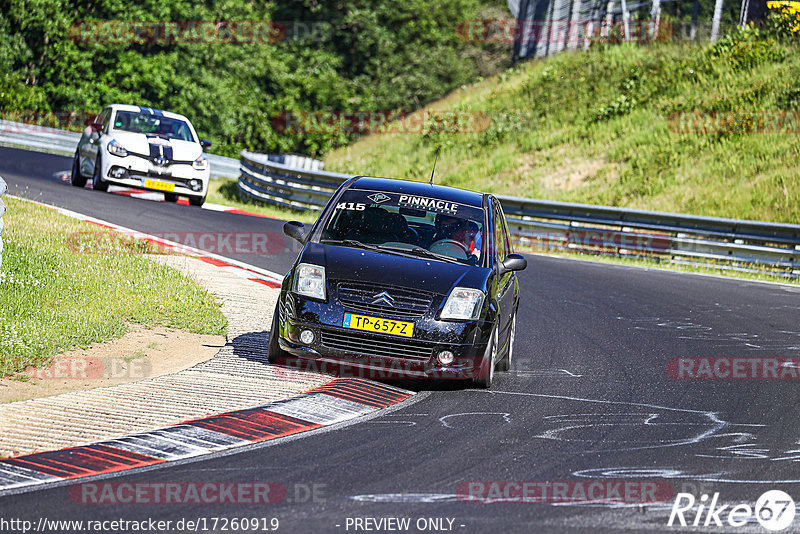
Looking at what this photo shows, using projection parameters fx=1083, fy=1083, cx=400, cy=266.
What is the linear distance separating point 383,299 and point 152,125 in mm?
14040

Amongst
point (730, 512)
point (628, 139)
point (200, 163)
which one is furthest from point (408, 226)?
point (628, 139)

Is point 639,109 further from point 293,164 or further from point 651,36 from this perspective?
point 293,164

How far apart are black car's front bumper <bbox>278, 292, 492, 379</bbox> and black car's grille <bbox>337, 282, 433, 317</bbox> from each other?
54mm

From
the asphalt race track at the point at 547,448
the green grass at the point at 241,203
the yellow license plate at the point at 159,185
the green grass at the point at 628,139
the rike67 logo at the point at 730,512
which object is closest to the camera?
the asphalt race track at the point at 547,448

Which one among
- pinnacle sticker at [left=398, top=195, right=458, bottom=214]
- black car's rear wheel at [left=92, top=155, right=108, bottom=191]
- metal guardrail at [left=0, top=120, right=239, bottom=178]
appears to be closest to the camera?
pinnacle sticker at [left=398, top=195, right=458, bottom=214]

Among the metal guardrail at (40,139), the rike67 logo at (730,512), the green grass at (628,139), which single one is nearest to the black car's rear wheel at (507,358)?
the rike67 logo at (730,512)

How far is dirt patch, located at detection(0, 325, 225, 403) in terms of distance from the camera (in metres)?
7.33

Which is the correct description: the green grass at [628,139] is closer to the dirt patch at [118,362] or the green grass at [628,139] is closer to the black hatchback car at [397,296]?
the black hatchback car at [397,296]

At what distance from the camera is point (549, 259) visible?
65.5 feet

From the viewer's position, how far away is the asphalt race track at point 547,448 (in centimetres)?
507

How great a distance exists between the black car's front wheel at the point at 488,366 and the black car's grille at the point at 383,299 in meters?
0.61

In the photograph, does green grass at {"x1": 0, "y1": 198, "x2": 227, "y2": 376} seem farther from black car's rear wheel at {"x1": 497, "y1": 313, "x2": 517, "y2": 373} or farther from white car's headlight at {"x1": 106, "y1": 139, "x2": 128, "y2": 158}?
white car's headlight at {"x1": 106, "y1": 139, "x2": 128, "y2": 158}

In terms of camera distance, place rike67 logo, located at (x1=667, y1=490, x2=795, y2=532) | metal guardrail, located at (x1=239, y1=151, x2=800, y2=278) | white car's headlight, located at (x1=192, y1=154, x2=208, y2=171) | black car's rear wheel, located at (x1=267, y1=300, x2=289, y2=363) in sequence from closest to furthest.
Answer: rike67 logo, located at (x1=667, y1=490, x2=795, y2=532), black car's rear wheel, located at (x1=267, y1=300, x2=289, y2=363), metal guardrail, located at (x1=239, y1=151, x2=800, y2=278), white car's headlight, located at (x1=192, y1=154, x2=208, y2=171)

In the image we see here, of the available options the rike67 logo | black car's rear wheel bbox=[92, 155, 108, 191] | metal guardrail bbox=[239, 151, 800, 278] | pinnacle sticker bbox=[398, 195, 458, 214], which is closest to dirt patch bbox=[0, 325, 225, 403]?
pinnacle sticker bbox=[398, 195, 458, 214]
